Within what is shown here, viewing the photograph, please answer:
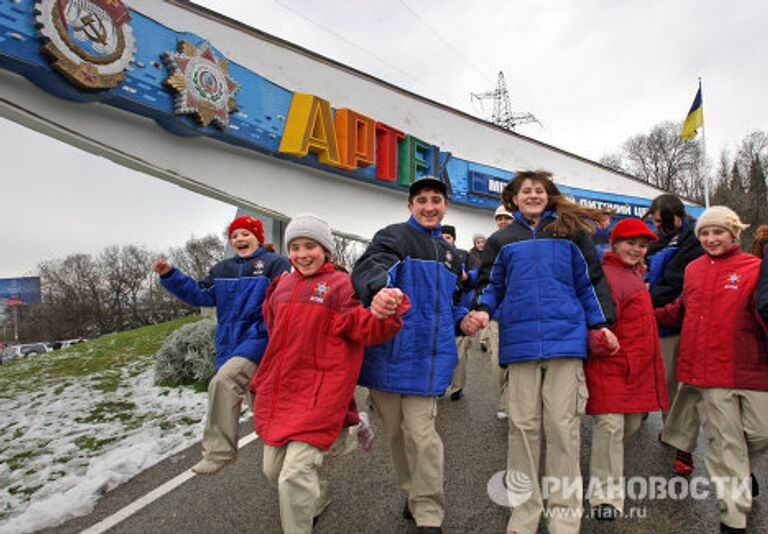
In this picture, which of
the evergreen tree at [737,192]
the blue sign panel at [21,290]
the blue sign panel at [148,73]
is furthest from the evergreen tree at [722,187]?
the blue sign panel at [21,290]

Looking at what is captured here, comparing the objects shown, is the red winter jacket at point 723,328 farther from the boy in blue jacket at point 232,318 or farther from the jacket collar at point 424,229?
the boy in blue jacket at point 232,318

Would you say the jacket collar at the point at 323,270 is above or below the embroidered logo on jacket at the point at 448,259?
below

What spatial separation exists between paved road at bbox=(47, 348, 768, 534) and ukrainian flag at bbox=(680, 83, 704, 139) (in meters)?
15.4

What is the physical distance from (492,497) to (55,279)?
216 feet

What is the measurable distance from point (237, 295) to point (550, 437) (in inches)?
96.3

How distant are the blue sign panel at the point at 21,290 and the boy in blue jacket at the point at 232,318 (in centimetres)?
6030

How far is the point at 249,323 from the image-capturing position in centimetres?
335

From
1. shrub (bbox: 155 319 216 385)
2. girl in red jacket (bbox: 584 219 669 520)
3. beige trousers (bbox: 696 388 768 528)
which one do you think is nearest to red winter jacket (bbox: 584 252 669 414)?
girl in red jacket (bbox: 584 219 669 520)

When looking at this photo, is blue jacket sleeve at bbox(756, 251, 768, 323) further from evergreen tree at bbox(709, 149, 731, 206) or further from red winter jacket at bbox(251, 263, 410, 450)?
evergreen tree at bbox(709, 149, 731, 206)

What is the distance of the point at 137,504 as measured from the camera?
3072 mm

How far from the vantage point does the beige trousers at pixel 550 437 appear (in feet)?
7.52

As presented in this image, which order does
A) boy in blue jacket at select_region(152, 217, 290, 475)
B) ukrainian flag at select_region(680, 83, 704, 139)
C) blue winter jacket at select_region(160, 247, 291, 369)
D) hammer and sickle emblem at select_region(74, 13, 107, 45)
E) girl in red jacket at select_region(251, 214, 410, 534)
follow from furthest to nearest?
1. ukrainian flag at select_region(680, 83, 704, 139)
2. hammer and sickle emblem at select_region(74, 13, 107, 45)
3. blue winter jacket at select_region(160, 247, 291, 369)
4. boy in blue jacket at select_region(152, 217, 290, 475)
5. girl in red jacket at select_region(251, 214, 410, 534)

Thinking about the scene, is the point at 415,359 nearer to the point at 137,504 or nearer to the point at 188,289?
the point at 188,289

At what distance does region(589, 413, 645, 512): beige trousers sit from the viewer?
2525 mm
